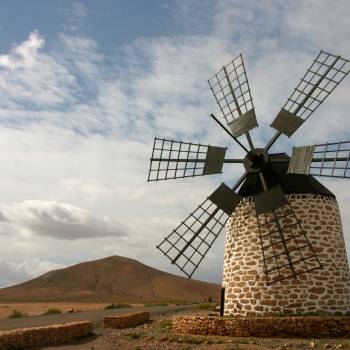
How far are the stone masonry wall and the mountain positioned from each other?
140 ft

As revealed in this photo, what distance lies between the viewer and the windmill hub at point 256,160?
16.2 metres

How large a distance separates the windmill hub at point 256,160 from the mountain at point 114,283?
43.2 meters

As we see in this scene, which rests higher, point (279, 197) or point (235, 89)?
point (235, 89)

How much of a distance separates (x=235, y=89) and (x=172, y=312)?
14195 millimetres

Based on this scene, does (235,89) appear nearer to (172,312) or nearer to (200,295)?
(172,312)

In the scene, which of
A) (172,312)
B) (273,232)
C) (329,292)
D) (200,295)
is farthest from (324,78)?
(200,295)

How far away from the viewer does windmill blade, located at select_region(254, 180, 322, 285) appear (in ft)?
48.0

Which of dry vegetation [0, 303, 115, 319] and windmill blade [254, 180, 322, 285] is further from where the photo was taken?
dry vegetation [0, 303, 115, 319]

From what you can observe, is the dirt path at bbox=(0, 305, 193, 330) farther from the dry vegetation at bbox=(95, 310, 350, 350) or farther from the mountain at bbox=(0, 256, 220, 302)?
the mountain at bbox=(0, 256, 220, 302)

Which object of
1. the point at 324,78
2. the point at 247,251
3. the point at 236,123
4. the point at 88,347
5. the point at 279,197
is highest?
the point at 324,78

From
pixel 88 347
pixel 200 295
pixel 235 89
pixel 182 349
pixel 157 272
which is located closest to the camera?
pixel 182 349

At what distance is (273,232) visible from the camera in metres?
14.9

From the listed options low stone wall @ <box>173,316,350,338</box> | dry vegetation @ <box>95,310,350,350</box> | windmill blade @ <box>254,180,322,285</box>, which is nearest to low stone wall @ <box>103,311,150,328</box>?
dry vegetation @ <box>95,310,350,350</box>

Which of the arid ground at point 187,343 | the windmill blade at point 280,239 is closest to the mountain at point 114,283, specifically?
the arid ground at point 187,343
